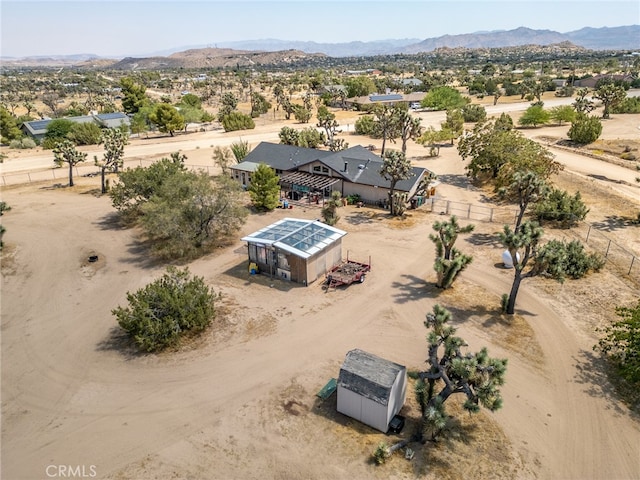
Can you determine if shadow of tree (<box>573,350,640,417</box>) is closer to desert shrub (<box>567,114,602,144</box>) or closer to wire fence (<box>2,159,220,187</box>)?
wire fence (<box>2,159,220,187</box>)

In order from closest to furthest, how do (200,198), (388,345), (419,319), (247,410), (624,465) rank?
(624,465)
(247,410)
(388,345)
(419,319)
(200,198)

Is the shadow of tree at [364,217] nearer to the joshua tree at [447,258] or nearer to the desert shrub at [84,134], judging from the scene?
the joshua tree at [447,258]

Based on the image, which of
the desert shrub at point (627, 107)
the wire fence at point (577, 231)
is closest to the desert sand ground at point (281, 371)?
the wire fence at point (577, 231)

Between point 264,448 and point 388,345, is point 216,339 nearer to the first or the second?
point 264,448

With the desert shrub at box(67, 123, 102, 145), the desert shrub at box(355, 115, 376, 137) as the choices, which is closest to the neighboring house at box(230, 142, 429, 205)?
the desert shrub at box(355, 115, 376, 137)

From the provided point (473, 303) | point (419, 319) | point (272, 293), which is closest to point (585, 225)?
point (473, 303)

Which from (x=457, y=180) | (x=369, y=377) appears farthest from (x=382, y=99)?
(x=369, y=377)
